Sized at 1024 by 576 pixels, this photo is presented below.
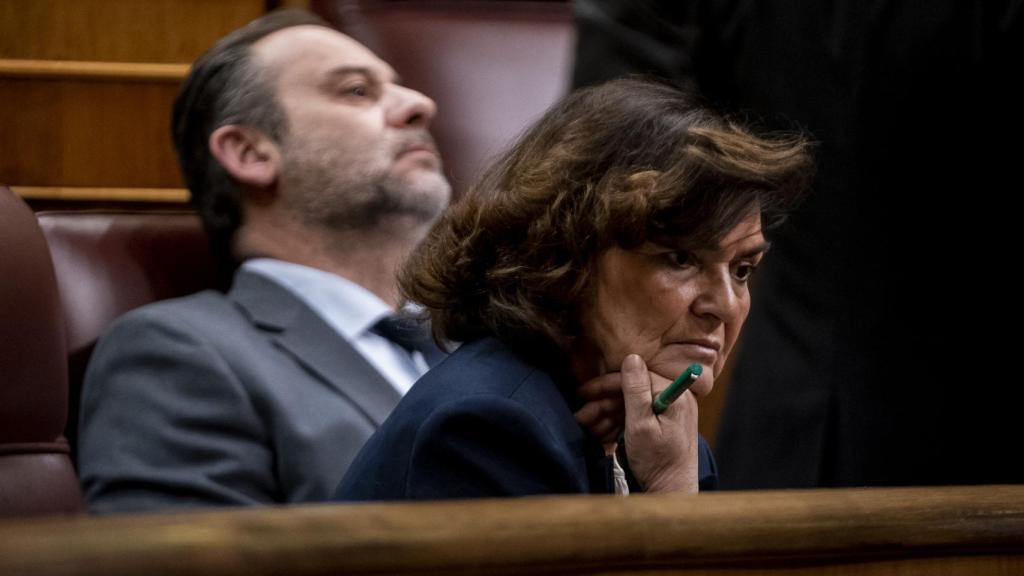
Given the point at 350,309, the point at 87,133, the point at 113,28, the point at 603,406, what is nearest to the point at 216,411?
the point at 350,309

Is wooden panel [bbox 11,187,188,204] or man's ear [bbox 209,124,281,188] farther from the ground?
man's ear [bbox 209,124,281,188]

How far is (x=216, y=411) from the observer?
61.2 inches

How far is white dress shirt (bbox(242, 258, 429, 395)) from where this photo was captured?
1.77m

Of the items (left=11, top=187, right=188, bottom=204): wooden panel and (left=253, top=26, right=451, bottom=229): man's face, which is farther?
(left=11, top=187, right=188, bottom=204): wooden panel

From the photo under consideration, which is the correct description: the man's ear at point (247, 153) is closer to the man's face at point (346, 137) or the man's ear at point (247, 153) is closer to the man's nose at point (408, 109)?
the man's face at point (346, 137)

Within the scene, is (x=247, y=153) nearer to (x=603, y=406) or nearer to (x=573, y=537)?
(x=603, y=406)

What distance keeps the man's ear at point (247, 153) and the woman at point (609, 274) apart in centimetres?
88

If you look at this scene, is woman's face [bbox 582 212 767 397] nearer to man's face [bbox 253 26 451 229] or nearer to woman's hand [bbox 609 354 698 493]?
woman's hand [bbox 609 354 698 493]

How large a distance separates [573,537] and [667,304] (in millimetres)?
387

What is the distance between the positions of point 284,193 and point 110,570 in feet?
4.68

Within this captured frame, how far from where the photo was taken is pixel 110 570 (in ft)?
1.86

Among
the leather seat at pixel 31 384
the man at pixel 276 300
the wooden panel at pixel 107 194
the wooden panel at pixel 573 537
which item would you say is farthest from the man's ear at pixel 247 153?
the wooden panel at pixel 573 537

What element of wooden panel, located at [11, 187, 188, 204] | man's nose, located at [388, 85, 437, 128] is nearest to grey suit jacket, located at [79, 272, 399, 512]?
man's nose, located at [388, 85, 437, 128]

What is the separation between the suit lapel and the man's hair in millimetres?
217
